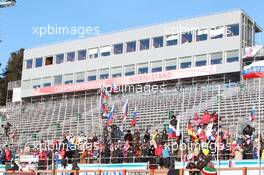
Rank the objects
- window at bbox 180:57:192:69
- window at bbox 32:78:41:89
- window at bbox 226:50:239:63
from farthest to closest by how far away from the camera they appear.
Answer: window at bbox 32:78:41:89
window at bbox 180:57:192:69
window at bbox 226:50:239:63

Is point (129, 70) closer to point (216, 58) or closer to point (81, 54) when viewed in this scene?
point (81, 54)

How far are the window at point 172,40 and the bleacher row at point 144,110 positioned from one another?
139 inches

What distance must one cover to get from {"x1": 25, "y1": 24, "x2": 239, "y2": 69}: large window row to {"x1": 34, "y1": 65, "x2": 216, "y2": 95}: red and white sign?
246cm

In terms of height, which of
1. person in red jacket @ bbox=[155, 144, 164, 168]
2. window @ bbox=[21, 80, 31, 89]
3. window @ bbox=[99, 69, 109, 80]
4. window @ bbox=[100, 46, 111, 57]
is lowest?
person in red jacket @ bbox=[155, 144, 164, 168]

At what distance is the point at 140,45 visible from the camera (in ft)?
152

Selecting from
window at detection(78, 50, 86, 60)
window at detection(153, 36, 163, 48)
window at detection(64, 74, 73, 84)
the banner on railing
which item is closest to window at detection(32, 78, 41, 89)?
window at detection(64, 74, 73, 84)

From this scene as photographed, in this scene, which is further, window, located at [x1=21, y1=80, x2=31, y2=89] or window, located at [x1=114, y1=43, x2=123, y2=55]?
window, located at [x1=21, y1=80, x2=31, y2=89]

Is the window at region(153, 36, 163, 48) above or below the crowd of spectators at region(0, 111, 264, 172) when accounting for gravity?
above

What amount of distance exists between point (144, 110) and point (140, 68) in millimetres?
9176

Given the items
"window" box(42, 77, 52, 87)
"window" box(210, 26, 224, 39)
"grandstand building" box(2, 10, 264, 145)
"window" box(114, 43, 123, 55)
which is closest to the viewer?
"grandstand building" box(2, 10, 264, 145)

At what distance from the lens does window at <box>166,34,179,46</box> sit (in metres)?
44.0

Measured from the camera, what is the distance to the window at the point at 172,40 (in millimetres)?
43969

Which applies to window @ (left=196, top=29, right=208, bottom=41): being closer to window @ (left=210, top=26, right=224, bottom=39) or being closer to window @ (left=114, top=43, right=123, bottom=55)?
window @ (left=210, top=26, right=224, bottom=39)

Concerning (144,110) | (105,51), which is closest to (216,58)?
(144,110)
